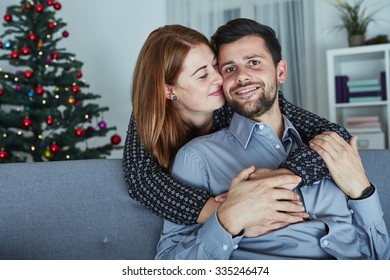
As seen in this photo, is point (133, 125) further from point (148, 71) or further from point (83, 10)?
point (83, 10)

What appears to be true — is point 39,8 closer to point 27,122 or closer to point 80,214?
point 27,122

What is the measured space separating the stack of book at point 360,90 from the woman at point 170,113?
269 cm

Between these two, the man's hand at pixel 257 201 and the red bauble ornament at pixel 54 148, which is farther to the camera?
the red bauble ornament at pixel 54 148

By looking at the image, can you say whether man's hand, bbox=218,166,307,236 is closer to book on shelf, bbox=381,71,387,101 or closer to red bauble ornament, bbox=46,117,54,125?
red bauble ornament, bbox=46,117,54,125

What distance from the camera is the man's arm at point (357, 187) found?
1241 millimetres

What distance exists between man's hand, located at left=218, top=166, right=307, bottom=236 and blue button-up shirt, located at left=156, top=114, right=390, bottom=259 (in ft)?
0.12

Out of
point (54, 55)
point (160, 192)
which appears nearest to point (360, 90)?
point (54, 55)

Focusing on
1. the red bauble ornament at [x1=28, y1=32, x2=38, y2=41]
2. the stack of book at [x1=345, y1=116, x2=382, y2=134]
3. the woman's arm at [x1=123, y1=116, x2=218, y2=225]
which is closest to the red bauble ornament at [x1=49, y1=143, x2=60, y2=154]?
the red bauble ornament at [x1=28, y1=32, x2=38, y2=41]

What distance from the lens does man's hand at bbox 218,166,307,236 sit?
3.76 feet

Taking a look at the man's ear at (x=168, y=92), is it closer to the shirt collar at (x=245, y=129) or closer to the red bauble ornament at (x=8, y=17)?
the shirt collar at (x=245, y=129)

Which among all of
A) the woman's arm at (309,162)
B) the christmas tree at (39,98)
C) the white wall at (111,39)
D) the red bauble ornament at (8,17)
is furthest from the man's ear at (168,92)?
the white wall at (111,39)

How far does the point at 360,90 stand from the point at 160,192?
320 centimetres
